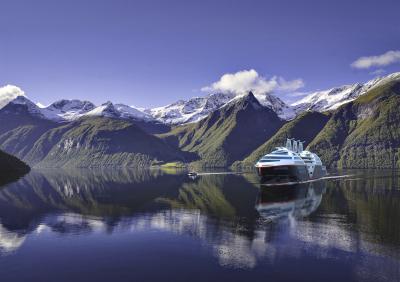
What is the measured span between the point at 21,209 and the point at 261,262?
7912 cm

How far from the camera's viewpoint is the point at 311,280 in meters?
48.8

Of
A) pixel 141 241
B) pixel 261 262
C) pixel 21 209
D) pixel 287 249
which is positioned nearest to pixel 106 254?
pixel 141 241

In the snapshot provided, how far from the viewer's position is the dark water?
51.9 metres

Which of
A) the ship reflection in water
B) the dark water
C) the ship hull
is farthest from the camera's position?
the ship hull

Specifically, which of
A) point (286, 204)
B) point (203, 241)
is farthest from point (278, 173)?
point (203, 241)

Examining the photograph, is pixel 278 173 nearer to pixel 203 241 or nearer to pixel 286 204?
pixel 286 204

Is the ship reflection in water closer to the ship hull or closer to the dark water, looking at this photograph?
the dark water

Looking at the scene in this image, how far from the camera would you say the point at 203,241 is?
69062 millimetres

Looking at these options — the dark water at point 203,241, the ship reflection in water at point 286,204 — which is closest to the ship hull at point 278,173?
the ship reflection in water at point 286,204

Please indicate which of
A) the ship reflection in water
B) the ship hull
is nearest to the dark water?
the ship reflection in water

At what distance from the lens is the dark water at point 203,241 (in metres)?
51.9

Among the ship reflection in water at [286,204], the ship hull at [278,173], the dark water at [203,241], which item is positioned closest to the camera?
the dark water at [203,241]

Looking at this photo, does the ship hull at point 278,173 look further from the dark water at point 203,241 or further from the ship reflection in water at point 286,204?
the dark water at point 203,241

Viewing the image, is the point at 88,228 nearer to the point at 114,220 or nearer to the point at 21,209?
the point at 114,220
